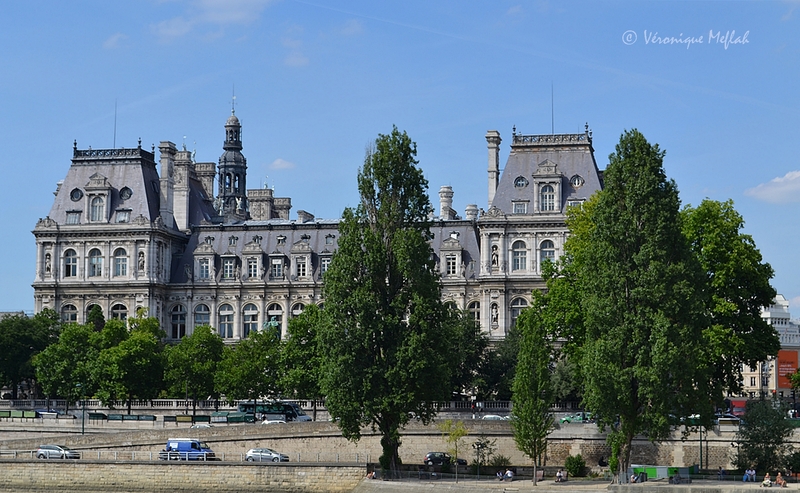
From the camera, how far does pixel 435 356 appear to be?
62.4 m

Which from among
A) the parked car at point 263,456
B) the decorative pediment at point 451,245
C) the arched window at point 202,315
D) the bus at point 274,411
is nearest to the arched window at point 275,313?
the arched window at point 202,315

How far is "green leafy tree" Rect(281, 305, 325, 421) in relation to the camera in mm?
81812

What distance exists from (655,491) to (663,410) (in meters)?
3.82

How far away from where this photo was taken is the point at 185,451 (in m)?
69.0

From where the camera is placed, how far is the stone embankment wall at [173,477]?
64375 millimetres

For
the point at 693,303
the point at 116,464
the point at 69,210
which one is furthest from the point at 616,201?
the point at 69,210

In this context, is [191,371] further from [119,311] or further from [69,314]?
[69,314]

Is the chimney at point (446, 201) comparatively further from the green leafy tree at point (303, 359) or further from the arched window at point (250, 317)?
the green leafy tree at point (303, 359)

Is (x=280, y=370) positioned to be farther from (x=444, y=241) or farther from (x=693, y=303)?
(x=693, y=303)

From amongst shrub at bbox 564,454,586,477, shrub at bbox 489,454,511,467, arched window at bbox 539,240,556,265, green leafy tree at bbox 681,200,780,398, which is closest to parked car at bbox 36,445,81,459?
shrub at bbox 489,454,511,467

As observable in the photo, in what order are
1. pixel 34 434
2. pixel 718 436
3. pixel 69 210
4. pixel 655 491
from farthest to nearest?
pixel 69 210, pixel 34 434, pixel 718 436, pixel 655 491

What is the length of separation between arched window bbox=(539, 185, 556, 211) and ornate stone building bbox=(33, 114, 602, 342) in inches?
2.7

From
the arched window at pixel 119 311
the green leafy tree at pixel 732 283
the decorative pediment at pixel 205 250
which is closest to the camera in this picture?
the green leafy tree at pixel 732 283

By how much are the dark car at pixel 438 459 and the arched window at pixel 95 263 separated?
44.4 m
